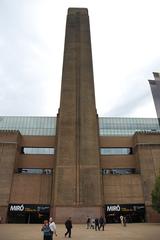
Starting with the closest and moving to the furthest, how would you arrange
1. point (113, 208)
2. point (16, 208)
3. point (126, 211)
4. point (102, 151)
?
point (16, 208)
point (113, 208)
point (126, 211)
point (102, 151)

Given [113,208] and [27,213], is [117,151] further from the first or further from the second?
[27,213]

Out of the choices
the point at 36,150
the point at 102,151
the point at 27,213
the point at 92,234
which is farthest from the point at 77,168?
the point at 92,234

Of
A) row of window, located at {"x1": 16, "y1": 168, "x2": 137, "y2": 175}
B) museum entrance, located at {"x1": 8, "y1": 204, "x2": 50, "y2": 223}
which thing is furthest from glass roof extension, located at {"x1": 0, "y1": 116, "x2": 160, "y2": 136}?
museum entrance, located at {"x1": 8, "y1": 204, "x2": 50, "y2": 223}

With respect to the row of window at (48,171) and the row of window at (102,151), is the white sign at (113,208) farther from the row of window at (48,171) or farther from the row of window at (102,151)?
the row of window at (102,151)

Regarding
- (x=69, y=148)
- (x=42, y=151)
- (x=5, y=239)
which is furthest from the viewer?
(x=42, y=151)

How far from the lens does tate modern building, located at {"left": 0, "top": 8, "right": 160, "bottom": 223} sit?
40312mm

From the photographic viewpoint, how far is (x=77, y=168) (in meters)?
42.3

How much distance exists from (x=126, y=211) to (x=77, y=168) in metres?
11.0

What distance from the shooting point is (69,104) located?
49531 millimetres

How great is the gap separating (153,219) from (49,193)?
18.1 m

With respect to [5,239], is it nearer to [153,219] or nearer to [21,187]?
[21,187]

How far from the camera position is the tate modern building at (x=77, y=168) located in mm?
40312

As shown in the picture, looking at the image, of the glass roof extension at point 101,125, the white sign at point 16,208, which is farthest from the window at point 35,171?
the glass roof extension at point 101,125

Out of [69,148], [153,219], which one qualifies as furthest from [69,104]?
[153,219]
